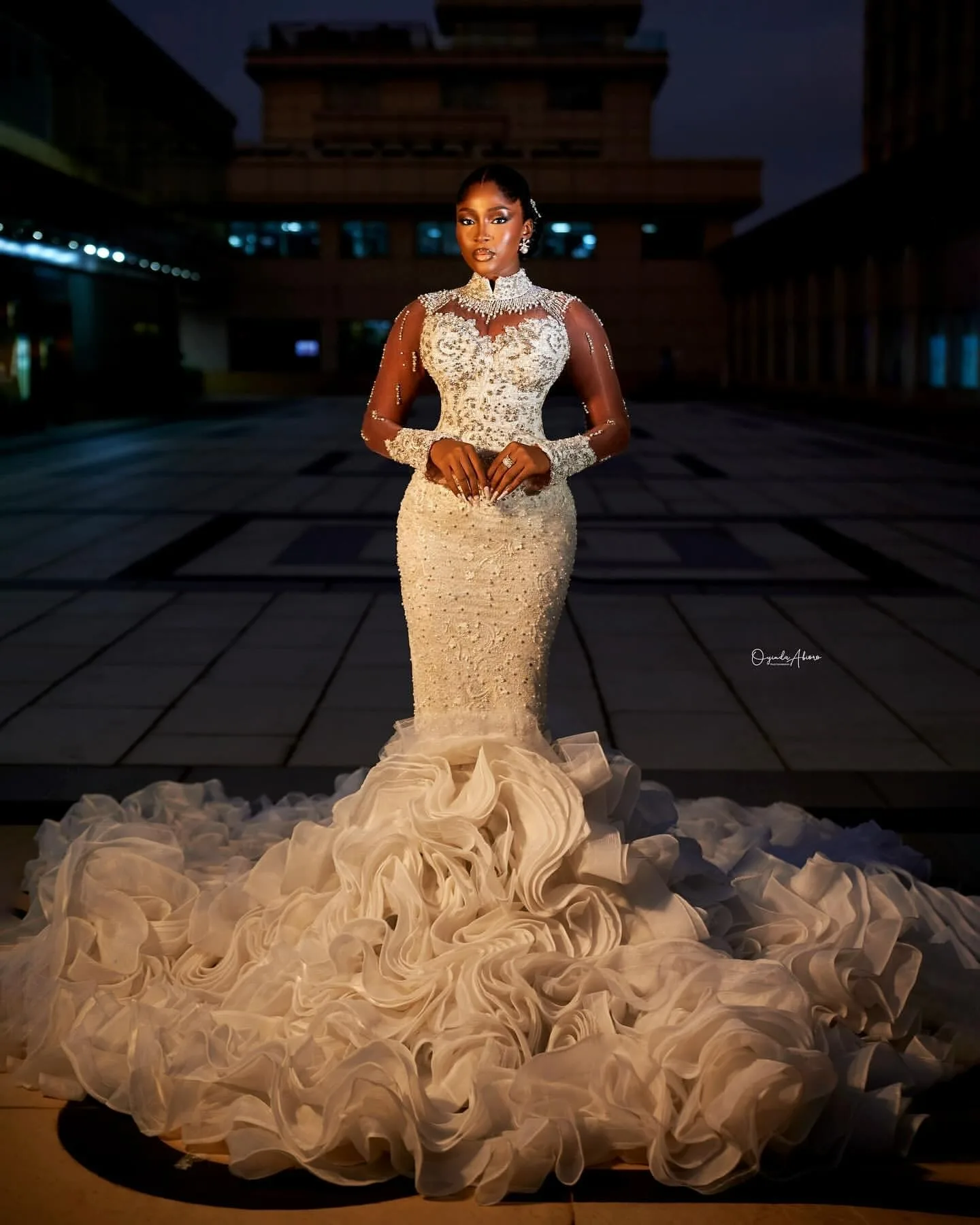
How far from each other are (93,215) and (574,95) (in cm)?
3602

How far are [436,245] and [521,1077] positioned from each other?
45.8m

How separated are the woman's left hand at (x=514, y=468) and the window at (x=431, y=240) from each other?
4469 cm

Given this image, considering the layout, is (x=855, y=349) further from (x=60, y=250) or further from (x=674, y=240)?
(x=60, y=250)

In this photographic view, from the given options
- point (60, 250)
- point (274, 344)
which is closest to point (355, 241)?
point (274, 344)

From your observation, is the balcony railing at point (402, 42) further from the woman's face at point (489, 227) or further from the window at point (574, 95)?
the woman's face at point (489, 227)

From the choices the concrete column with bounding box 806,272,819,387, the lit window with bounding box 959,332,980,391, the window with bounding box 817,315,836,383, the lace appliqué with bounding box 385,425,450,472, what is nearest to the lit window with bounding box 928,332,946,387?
the lit window with bounding box 959,332,980,391

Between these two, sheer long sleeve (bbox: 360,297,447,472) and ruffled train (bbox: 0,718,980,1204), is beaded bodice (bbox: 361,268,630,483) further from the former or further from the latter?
ruffled train (bbox: 0,718,980,1204)

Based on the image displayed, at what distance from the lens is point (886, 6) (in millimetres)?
52844

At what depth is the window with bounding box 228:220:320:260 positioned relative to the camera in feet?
154

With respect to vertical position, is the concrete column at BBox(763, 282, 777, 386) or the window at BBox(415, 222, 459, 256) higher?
the window at BBox(415, 222, 459, 256)

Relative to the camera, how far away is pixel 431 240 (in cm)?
4650

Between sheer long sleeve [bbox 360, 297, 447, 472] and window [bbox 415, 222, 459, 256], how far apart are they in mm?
44343

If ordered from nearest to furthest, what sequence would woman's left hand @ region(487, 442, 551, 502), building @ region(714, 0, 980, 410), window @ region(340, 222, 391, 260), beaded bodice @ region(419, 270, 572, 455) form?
woman's left hand @ region(487, 442, 551, 502), beaded bodice @ region(419, 270, 572, 455), building @ region(714, 0, 980, 410), window @ region(340, 222, 391, 260)

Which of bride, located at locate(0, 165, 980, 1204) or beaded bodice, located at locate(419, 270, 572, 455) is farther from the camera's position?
beaded bodice, located at locate(419, 270, 572, 455)
